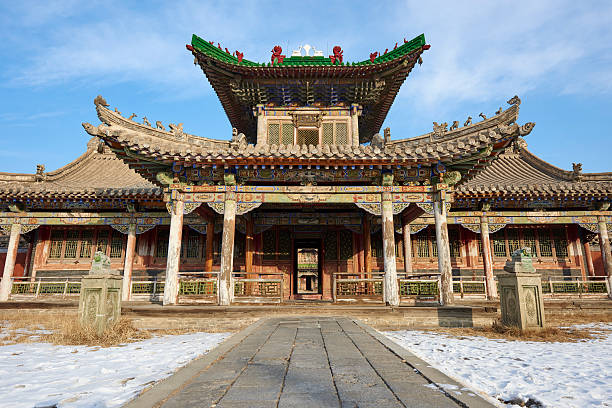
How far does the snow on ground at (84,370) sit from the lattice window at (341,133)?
883 cm

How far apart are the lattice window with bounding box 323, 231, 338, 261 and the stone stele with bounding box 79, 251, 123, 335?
321 inches

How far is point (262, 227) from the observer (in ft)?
43.3

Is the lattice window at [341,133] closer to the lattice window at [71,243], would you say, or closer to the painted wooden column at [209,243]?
the painted wooden column at [209,243]

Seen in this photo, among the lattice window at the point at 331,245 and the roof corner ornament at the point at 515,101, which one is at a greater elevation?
the roof corner ornament at the point at 515,101

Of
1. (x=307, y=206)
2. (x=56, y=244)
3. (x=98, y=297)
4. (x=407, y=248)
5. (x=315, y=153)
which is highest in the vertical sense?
(x=315, y=153)

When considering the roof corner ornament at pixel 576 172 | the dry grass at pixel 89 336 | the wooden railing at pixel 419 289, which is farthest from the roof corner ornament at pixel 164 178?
the roof corner ornament at pixel 576 172

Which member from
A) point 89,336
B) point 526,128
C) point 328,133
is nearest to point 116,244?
point 89,336

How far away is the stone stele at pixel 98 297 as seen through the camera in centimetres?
650

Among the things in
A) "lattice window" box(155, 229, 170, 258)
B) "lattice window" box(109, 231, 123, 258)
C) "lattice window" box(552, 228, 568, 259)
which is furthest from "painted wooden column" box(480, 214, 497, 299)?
"lattice window" box(109, 231, 123, 258)

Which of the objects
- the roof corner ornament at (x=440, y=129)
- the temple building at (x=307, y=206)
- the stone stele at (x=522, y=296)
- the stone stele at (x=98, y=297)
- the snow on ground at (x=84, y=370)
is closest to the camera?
the snow on ground at (x=84, y=370)

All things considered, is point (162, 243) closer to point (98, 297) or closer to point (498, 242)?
point (98, 297)

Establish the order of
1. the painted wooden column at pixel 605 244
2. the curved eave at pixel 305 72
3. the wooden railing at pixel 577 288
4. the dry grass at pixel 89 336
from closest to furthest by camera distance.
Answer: the dry grass at pixel 89 336
the painted wooden column at pixel 605 244
the curved eave at pixel 305 72
the wooden railing at pixel 577 288

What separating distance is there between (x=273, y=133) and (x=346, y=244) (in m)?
5.20

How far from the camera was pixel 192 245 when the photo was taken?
1377 centimetres
